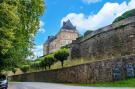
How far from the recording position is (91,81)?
1505 inches

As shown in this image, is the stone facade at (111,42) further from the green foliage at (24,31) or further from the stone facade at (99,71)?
the green foliage at (24,31)

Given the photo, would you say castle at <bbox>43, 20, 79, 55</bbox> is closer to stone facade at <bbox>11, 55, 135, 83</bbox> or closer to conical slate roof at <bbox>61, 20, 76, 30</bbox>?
conical slate roof at <bbox>61, 20, 76, 30</bbox>

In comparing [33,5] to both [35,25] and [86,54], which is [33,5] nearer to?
[35,25]

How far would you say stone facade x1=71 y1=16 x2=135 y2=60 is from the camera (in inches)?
1556

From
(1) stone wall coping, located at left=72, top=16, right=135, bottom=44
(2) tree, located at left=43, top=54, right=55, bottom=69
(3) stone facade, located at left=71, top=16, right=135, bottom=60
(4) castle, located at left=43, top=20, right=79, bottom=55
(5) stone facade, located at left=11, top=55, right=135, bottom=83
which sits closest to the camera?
(5) stone facade, located at left=11, top=55, right=135, bottom=83

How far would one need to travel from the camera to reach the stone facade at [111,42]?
39531 mm

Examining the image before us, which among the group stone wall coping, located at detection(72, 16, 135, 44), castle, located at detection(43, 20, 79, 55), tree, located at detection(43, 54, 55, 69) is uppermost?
castle, located at detection(43, 20, 79, 55)

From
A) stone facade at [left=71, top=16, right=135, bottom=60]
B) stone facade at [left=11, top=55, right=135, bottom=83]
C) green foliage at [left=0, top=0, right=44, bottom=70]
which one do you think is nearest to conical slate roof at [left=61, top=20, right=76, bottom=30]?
stone facade at [left=71, top=16, right=135, bottom=60]

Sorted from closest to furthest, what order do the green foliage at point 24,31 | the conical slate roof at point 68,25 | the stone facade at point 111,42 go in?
1. the green foliage at point 24,31
2. the stone facade at point 111,42
3. the conical slate roof at point 68,25

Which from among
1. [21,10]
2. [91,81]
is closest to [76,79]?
→ [91,81]

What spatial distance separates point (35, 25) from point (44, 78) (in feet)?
81.1

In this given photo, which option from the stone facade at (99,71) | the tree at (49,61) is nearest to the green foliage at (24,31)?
the stone facade at (99,71)

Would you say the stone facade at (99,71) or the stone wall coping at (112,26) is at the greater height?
the stone wall coping at (112,26)

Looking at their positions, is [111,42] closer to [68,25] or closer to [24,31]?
[24,31]
